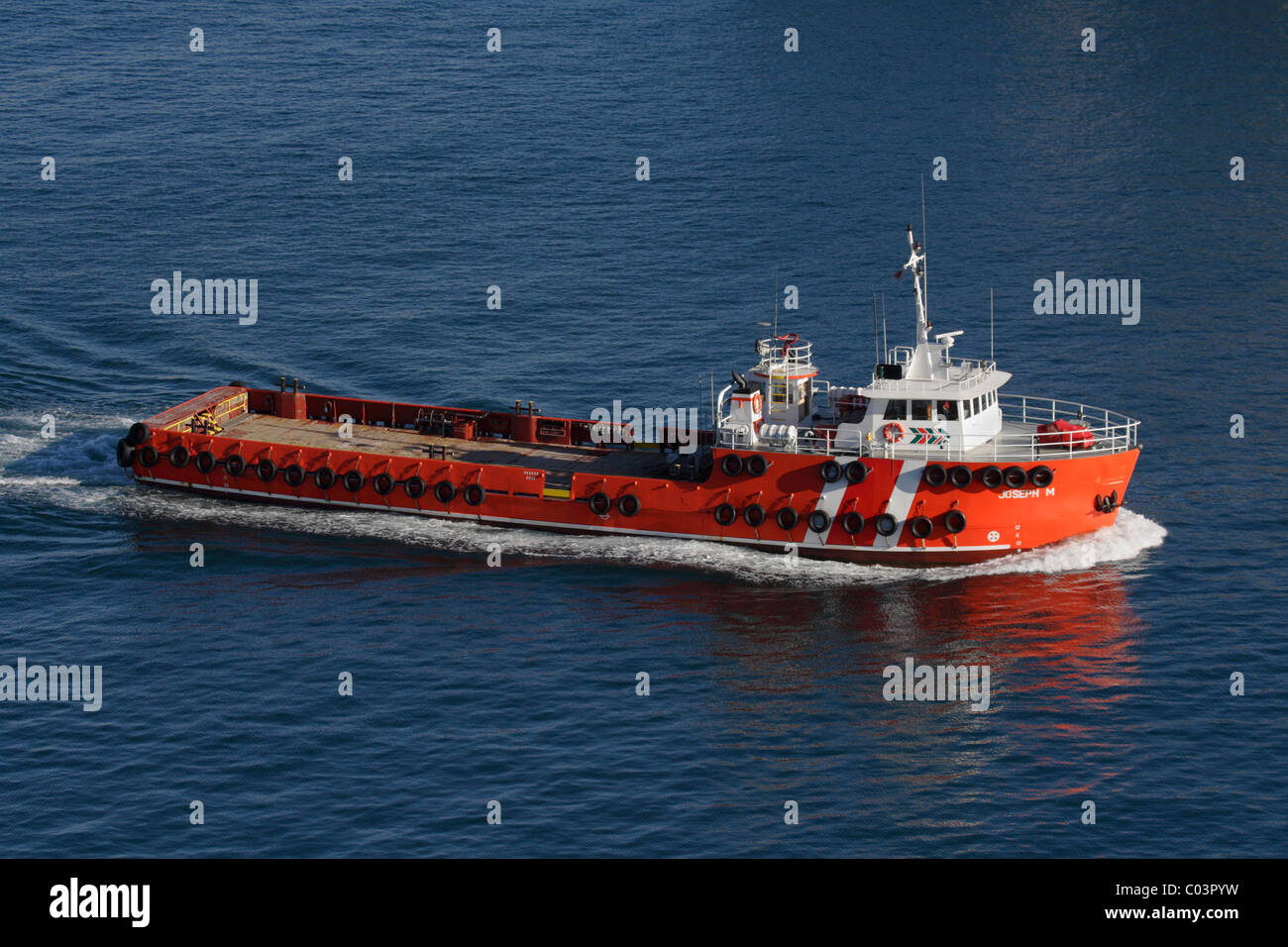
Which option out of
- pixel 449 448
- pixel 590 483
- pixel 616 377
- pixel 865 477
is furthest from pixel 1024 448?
pixel 616 377

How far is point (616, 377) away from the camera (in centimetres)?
6744

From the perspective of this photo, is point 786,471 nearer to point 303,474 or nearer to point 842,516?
point 842,516

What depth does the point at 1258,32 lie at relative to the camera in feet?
369

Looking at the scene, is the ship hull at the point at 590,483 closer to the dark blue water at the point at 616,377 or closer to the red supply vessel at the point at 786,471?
the red supply vessel at the point at 786,471

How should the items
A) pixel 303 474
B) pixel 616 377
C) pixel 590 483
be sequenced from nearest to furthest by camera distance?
pixel 590 483, pixel 303 474, pixel 616 377

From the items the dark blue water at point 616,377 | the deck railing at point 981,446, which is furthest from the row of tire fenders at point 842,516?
the dark blue water at point 616,377

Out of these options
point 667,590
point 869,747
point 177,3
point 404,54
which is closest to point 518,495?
point 667,590

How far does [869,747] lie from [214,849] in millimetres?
15558

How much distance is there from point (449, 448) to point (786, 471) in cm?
1271

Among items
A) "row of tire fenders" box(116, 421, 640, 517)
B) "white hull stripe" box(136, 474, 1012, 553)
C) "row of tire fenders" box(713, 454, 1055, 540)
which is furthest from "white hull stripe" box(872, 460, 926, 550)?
"row of tire fenders" box(116, 421, 640, 517)

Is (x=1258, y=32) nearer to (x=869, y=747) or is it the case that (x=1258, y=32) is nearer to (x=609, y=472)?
(x=609, y=472)

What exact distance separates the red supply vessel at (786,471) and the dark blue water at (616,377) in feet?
3.66

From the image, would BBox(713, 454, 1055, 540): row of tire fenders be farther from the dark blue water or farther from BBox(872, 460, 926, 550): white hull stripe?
the dark blue water

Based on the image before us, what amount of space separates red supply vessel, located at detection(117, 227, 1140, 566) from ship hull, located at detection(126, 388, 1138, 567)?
0.06 m
